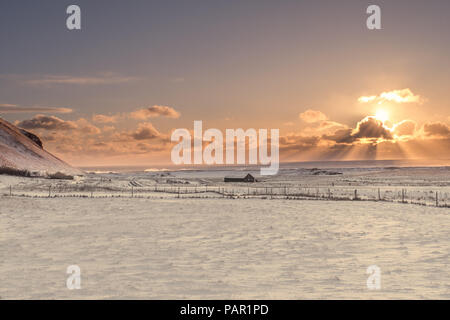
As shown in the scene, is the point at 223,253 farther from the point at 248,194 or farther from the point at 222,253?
the point at 248,194

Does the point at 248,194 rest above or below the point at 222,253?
above

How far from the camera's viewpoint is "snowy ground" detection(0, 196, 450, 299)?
31.2 ft

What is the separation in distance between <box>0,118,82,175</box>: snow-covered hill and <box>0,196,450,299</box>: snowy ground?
44417mm

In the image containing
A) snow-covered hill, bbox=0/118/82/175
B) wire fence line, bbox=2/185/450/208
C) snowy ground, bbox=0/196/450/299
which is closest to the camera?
snowy ground, bbox=0/196/450/299

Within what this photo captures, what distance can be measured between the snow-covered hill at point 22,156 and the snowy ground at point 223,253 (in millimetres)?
44417

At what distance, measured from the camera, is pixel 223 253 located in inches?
546

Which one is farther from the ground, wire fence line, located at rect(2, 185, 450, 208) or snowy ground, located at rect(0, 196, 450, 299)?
wire fence line, located at rect(2, 185, 450, 208)

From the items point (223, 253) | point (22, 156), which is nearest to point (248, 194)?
point (223, 253)

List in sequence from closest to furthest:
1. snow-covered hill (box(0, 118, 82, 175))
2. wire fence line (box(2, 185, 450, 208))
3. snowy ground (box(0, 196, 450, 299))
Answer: snowy ground (box(0, 196, 450, 299)) → wire fence line (box(2, 185, 450, 208)) → snow-covered hill (box(0, 118, 82, 175))

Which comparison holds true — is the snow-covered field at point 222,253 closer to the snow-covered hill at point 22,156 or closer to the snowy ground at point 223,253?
the snowy ground at point 223,253

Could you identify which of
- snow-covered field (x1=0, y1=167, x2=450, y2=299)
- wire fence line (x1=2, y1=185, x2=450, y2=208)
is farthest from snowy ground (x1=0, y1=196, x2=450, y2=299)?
wire fence line (x1=2, y1=185, x2=450, y2=208)

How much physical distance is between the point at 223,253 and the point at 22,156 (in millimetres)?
67764

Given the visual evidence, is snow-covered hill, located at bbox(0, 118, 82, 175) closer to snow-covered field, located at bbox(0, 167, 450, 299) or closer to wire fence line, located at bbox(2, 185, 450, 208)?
wire fence line, located at bbox(2, 185, 450, 208)
